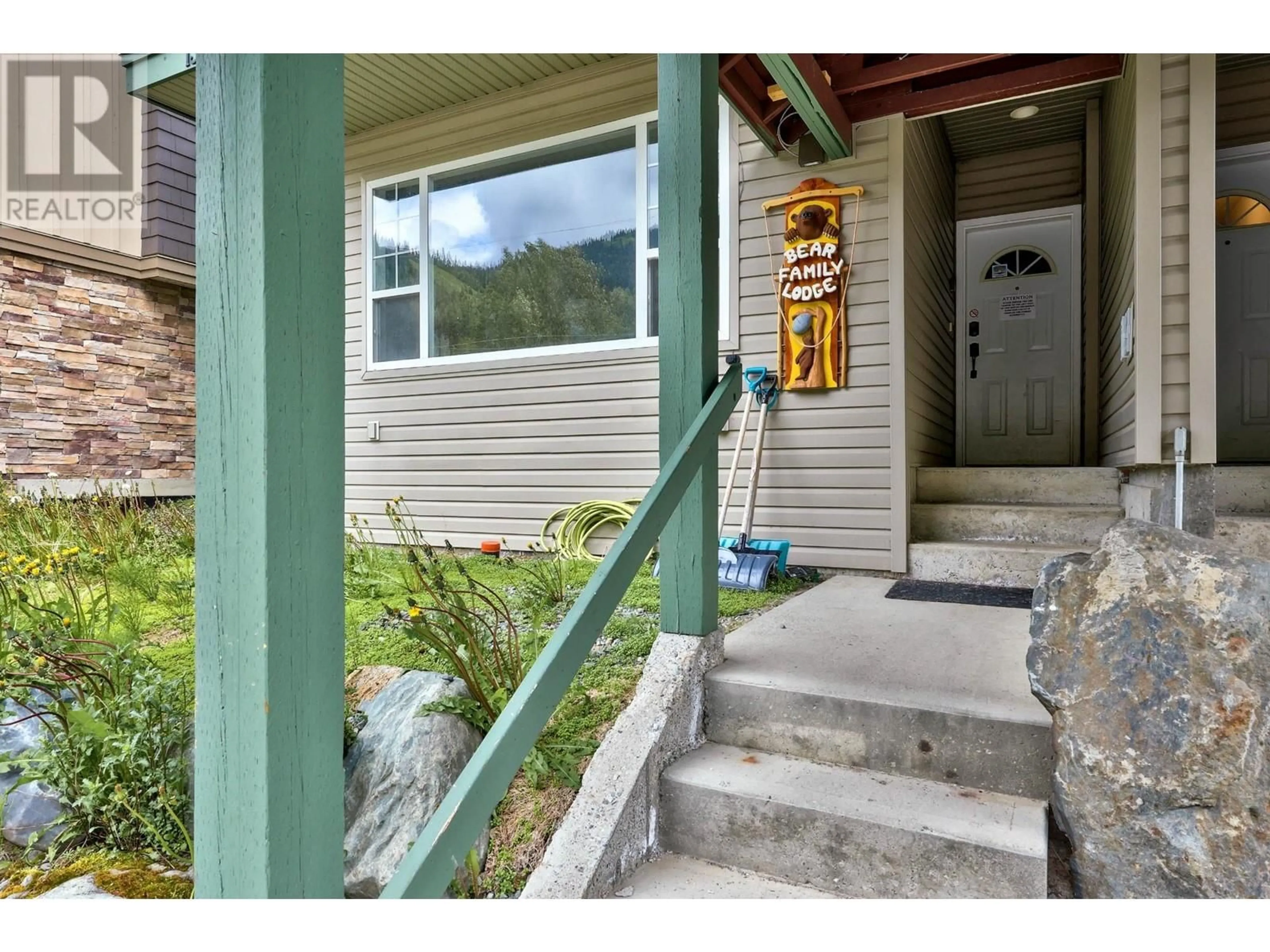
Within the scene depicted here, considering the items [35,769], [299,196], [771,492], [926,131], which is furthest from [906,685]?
[926,131]

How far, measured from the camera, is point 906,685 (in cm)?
183

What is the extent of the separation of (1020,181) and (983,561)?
11.1 ft


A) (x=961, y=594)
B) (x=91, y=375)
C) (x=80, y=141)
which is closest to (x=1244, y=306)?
(x=961, y=594)

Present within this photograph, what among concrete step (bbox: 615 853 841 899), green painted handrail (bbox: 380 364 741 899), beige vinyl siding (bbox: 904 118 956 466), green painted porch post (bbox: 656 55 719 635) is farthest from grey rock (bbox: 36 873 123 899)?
beige vinyl siding (bbox: 904 118 956 466)

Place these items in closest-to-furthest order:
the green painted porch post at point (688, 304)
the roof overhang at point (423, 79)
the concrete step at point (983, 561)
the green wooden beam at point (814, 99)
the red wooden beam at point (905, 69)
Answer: the green painted porch post at point (688, 304)
the green wooden beam at point (814, 99)
the red wooden beam at point (905, 69)
the concrete step at point (983, 561)
the roof overhang at point (423, 79)

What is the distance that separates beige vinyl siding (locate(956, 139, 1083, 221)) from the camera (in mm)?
4953

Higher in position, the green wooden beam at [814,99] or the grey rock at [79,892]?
the green wooden beam at [814,99]

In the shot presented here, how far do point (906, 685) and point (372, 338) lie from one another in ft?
15.6

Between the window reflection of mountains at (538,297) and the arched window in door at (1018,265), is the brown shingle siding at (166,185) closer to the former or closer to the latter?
the window reflection of mountains at (538,297)

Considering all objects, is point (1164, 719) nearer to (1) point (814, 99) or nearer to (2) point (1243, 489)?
(2) point (1243, 489)

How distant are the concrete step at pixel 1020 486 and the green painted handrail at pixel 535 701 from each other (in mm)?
2652

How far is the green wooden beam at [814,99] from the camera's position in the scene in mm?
2826

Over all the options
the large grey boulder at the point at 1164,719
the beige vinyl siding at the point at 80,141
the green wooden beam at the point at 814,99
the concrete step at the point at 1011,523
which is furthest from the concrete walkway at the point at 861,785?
the beige vinyl siding at the point at 80,141
